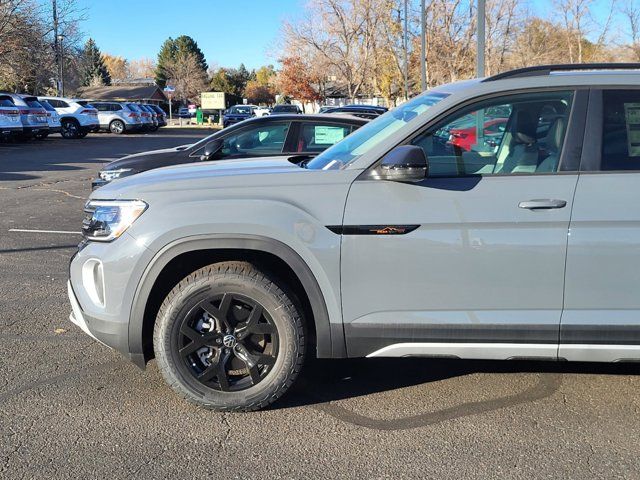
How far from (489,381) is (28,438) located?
2765 mm

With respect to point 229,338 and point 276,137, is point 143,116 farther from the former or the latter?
point 229,338

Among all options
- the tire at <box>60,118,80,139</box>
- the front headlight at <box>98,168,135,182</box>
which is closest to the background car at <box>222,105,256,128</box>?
the tire at <box>60,118,80,139</box>

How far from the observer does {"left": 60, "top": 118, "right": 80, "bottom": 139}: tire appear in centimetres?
3028

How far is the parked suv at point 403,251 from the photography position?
3.33 metres

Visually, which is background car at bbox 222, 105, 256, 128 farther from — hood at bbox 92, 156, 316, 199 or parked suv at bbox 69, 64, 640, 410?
parked suv at bbox 69, 64, 640, 410

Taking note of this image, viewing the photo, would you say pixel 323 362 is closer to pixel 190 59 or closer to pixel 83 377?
pixel 83 377

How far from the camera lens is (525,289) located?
337 centimetres

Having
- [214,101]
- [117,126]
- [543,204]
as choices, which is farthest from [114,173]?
[214,101]

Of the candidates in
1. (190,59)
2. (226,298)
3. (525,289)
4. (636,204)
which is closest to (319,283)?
(226,298)

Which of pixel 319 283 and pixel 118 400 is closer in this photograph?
pixel 319 283

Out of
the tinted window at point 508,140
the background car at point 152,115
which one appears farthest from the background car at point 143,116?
the tinted window at point 508,140

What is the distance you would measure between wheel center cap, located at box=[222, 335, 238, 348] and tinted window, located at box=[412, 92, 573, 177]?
1.46 m

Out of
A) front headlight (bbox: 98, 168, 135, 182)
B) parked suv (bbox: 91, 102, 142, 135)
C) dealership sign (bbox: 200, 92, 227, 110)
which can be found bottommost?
front headlight (bbox: 98, 168, 135, 182)

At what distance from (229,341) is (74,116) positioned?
29641 mm
